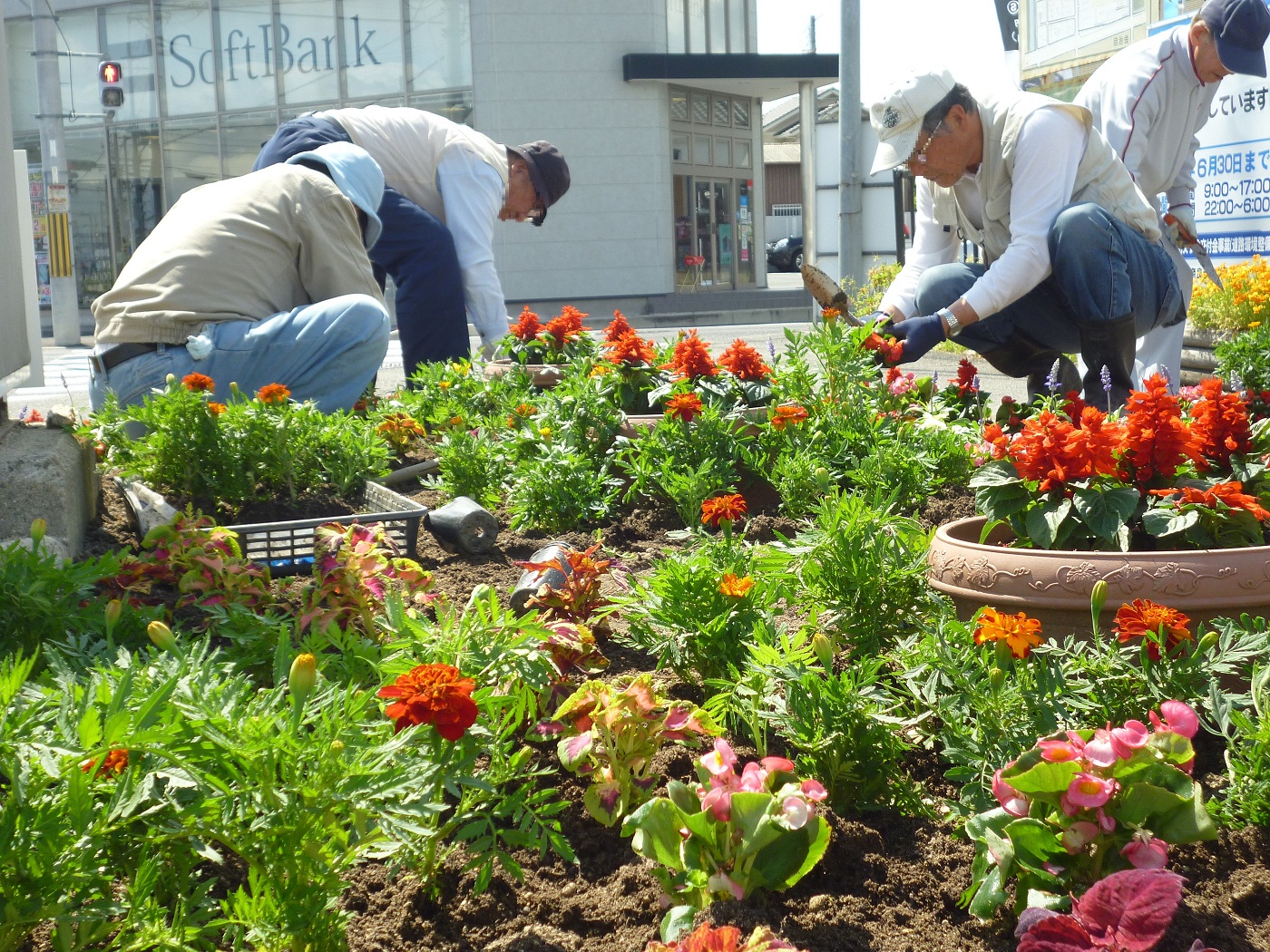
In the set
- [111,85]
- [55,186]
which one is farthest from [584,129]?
[55,186]

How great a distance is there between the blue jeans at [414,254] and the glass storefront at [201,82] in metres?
16.1

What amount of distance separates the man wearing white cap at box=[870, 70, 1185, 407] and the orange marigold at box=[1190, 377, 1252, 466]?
138cm

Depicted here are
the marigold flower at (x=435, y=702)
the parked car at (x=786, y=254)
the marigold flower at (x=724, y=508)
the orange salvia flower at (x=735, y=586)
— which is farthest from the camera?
the parked car at (x=786, y=254)

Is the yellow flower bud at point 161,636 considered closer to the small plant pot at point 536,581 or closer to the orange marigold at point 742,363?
the small plant pot at point 536,581

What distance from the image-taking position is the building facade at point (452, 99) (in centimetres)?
2047

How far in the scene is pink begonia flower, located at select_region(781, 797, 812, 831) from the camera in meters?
1.32

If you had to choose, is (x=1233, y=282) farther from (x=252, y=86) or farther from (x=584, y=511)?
(x=252, y=86)

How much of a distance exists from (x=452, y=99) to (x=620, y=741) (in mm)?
20526

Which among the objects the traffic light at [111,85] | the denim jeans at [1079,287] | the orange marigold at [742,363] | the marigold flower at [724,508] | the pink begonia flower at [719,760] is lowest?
the pink begonia flower at [719,760]

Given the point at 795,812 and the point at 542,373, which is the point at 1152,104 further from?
the point at 795,812

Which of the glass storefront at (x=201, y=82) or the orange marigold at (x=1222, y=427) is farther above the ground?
the glass storefront at (x=201, y=82)

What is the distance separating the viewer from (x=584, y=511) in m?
3.28

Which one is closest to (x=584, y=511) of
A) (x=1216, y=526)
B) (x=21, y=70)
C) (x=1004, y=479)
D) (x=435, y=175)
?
(x=1004, y=479)

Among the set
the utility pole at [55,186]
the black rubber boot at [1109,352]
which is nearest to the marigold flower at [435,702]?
the black rubber boot at [1109,352]
